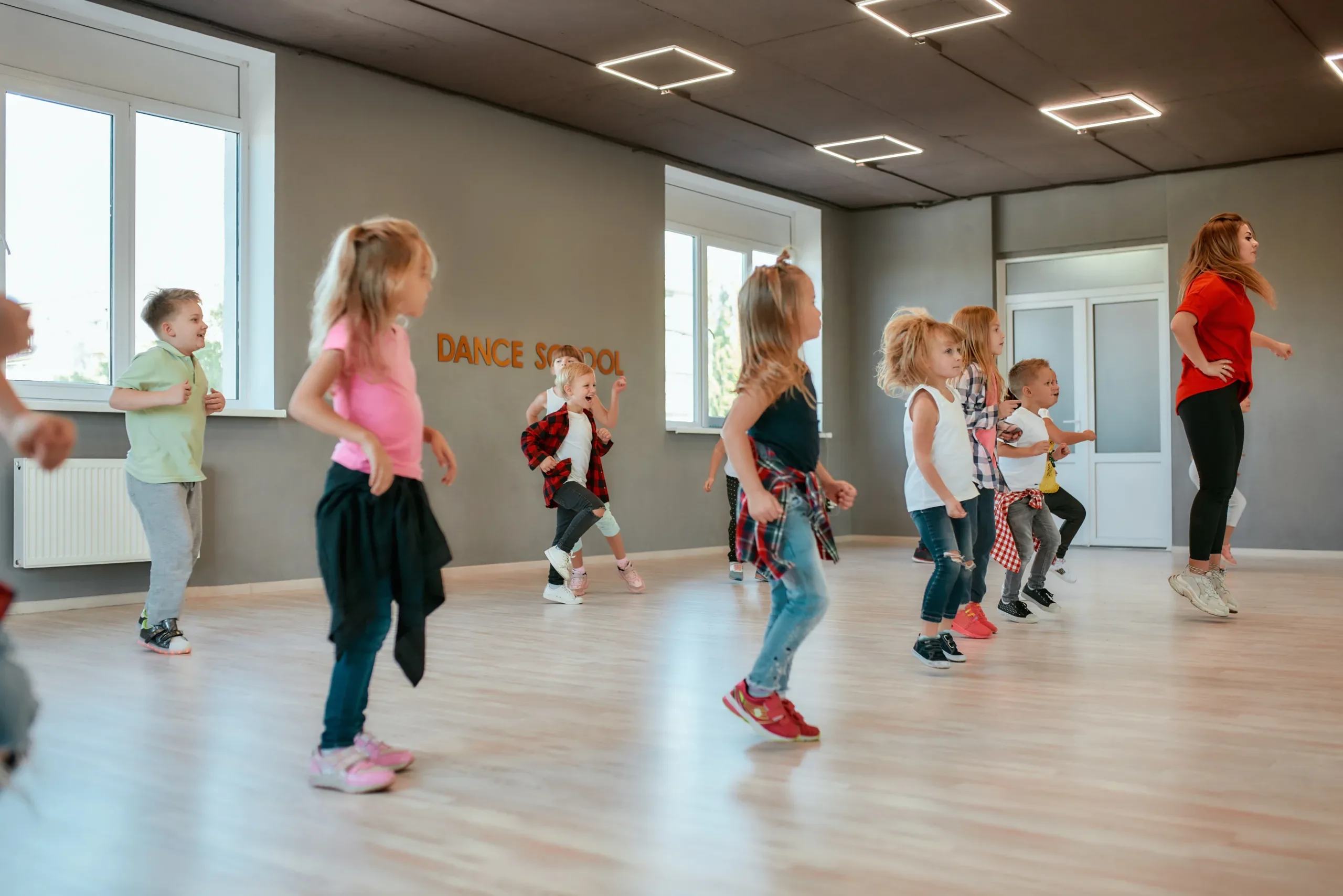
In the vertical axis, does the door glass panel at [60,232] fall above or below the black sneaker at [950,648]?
above

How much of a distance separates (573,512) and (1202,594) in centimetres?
282

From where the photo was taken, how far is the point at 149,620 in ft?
13.6

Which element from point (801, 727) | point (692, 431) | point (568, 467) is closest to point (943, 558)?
point (801, 727)

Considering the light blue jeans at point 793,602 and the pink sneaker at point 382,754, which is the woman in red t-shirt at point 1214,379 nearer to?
the light blue jeans at point 793,602

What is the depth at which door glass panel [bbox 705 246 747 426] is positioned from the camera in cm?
982

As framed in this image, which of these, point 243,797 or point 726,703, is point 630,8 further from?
point 243,797

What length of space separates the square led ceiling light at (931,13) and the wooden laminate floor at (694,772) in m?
3.20

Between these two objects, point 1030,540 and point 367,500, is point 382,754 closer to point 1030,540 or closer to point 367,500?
point 367,500

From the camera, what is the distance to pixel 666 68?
686 cm

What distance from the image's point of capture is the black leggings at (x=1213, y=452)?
15.1ft

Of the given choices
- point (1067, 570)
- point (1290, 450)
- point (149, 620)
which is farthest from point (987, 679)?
point (1290, 450)

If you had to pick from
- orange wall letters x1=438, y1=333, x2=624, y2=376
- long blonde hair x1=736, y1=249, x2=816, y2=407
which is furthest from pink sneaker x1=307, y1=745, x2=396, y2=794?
orange wall letters x1=438, y1=333, x2=624, y2=376

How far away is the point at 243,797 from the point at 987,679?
84.5 inches

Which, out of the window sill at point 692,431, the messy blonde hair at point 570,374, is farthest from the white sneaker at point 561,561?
the window sill at point 692,431
